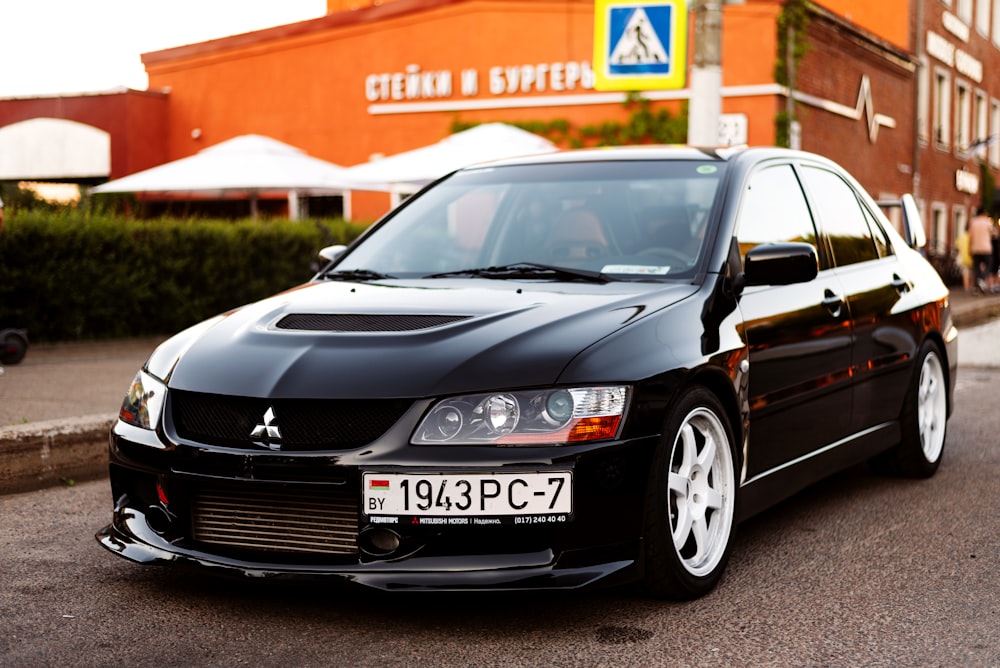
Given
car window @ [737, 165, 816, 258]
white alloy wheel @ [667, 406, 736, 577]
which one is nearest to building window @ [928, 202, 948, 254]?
car window @ [737, 165, 816, 258]

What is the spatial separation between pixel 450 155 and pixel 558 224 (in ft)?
38.1

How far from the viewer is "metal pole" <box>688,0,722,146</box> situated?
11.2 m

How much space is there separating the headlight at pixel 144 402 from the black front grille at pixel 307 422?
26cm

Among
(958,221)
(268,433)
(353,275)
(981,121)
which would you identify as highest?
(981,121)

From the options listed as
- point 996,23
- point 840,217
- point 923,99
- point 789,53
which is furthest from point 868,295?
point 996,23

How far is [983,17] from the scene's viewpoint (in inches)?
1588

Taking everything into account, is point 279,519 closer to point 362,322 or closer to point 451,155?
point 362,322

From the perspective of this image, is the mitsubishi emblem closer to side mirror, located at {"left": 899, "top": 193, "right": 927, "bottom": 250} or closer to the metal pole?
side mirror, located at {"left": 899, "top": 193, "right": 927, "bottom": 250}

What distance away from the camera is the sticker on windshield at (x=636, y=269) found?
15.6 ft

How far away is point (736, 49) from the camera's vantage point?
22.6 meters

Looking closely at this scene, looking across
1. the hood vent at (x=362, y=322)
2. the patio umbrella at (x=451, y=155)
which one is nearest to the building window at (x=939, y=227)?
the patio umbrella at (x=451, y=155)

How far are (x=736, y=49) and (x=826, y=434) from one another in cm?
1823

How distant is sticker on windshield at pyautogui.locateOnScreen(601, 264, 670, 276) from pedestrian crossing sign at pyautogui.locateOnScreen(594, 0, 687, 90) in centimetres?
656

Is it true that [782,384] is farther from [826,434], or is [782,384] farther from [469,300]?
[469,300]
